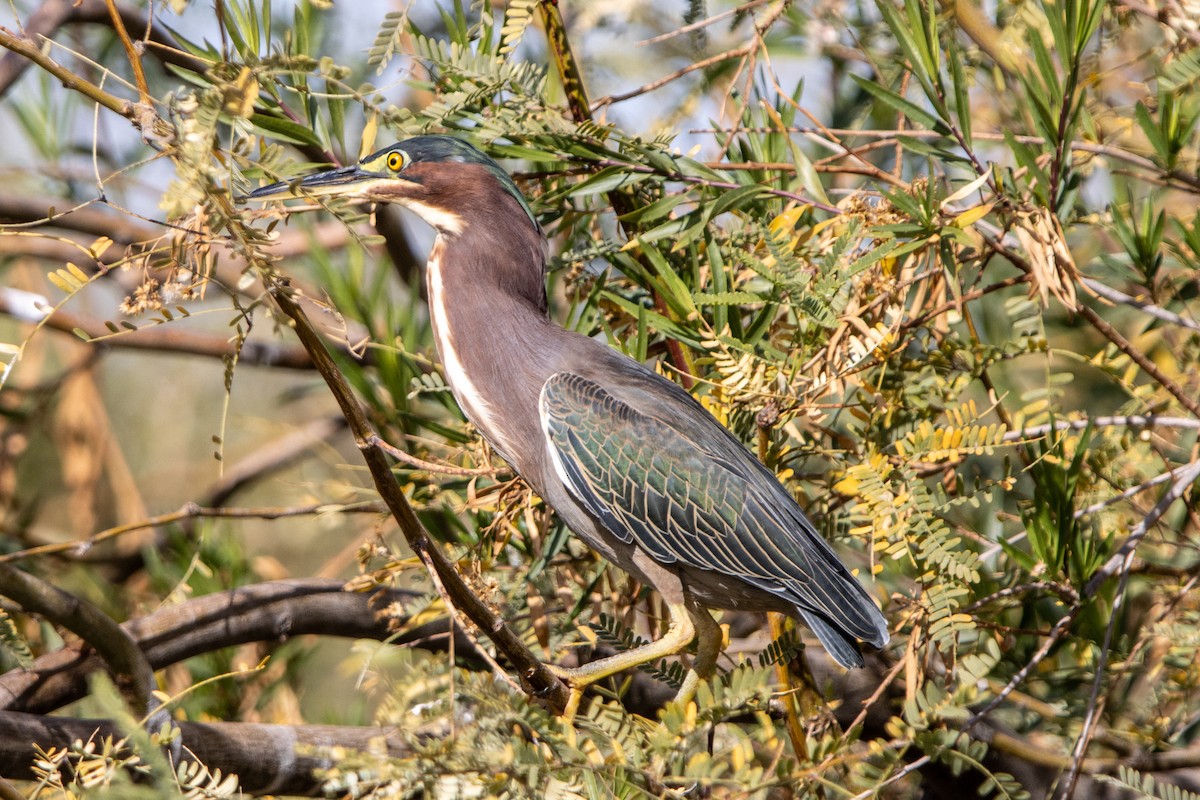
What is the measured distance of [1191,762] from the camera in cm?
220

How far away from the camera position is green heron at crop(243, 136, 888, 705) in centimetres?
190

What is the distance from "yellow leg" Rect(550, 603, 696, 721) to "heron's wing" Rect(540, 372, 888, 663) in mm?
105

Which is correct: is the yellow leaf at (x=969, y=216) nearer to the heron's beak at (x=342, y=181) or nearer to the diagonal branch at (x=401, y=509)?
the diagonal branch at (x=401, y=509)

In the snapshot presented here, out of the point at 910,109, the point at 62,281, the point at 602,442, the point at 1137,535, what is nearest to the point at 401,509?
the point at 62,281

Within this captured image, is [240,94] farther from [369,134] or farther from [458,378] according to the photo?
[458,378]

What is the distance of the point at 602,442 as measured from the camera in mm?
1924

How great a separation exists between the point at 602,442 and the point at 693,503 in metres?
0.19

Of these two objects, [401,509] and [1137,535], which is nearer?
[401,509]

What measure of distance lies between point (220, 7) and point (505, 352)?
768 millimetres

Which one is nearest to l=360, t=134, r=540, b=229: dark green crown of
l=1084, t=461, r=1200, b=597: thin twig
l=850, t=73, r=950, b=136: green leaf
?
l=850, t=73, r=950, b=136: green leaf

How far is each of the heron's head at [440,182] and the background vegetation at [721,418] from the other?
0.06m

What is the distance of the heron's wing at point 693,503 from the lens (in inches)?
74.5

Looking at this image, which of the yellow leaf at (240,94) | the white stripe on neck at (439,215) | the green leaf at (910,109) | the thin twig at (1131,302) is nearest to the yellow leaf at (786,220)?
the green leaf at (910,109)

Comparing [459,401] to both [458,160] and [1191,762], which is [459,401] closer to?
[458,160]
